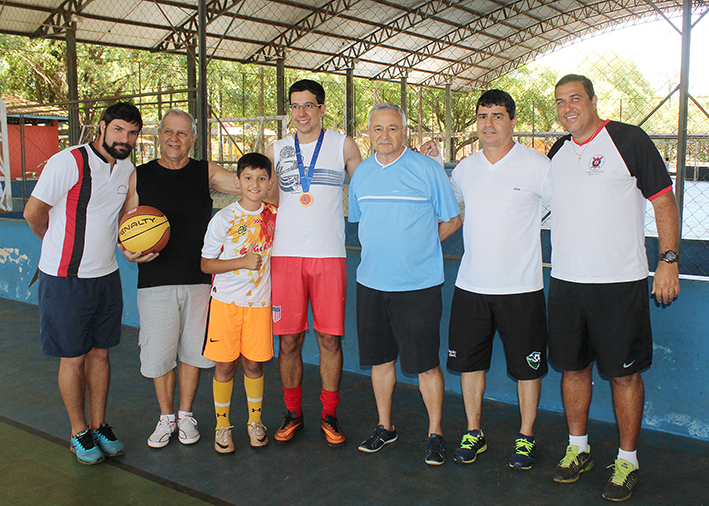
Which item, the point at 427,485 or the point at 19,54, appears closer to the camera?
the point at 427,485

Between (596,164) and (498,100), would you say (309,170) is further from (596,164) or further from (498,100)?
(596,164)

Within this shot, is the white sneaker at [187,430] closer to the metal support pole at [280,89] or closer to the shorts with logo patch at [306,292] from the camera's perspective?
the shorts with logo patch at [306,292]

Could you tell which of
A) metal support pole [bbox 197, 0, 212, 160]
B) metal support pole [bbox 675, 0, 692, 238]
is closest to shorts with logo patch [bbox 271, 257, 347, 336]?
metal support pole [bbox 675, 0, 692, 238]

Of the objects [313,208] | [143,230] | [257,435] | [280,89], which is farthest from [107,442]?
[280,89]

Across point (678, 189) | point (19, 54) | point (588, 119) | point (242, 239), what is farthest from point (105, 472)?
point (19, 54)

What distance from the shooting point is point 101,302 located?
3.09 meters

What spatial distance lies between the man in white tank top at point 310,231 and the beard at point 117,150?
788mm

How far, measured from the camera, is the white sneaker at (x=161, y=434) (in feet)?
10.5

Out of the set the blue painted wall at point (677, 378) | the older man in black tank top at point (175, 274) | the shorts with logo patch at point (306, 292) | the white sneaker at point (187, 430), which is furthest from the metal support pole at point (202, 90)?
the blue painted wall at point (677, 378)

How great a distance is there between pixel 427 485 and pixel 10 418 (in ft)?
8.50

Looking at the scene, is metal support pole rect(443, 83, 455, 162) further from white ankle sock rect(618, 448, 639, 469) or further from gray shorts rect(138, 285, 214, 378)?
white ankle sock rect(618, 448, 639, 469)

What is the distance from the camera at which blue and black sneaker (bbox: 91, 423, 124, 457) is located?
3.08 metres

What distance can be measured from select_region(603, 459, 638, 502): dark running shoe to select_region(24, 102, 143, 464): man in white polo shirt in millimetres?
2468

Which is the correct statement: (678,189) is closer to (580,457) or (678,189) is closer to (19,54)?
(580,457)
